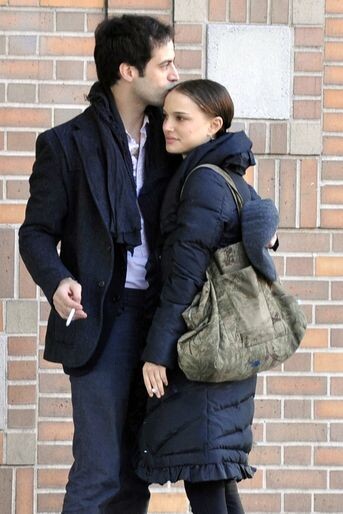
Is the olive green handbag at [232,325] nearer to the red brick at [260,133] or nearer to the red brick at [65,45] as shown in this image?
the red brick at [260,133]

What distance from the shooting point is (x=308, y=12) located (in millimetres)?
4898

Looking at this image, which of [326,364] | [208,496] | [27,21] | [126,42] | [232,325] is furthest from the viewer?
[326,364]

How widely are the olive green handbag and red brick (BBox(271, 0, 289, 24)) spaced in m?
1.45

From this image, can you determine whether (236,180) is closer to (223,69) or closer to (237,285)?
(237,285)

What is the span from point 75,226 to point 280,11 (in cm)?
160

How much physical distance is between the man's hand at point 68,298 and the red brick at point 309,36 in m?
1.74

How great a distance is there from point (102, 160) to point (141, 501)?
1111mm

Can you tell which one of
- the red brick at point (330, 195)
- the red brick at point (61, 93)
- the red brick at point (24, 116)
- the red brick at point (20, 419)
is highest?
the red brick at point (61, 93)

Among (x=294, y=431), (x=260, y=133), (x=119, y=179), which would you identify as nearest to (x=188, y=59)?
(x=260, y=133)

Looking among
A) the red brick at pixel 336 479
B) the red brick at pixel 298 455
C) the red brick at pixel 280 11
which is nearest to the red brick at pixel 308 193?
the red brick at pixel 280 11

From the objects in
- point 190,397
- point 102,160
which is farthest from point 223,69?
point 190,397

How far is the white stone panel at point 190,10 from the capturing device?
15.9 ft

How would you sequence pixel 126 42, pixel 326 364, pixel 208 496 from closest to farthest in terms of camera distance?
pixel 208 496 < pixel 126 42 < pixel 326 364

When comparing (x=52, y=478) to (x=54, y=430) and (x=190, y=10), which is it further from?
(x=190, y=10)
